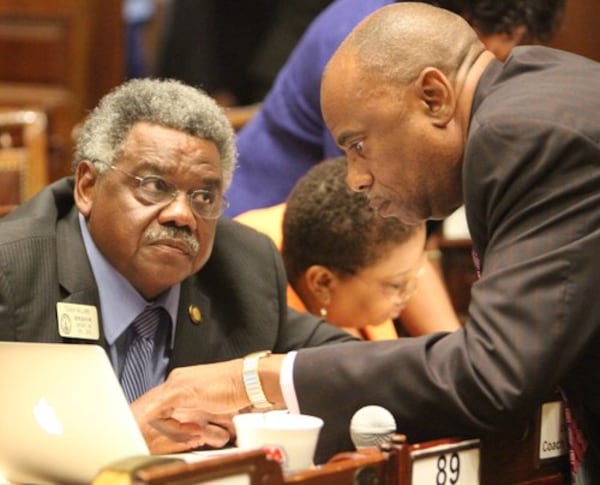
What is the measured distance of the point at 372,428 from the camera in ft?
6.57

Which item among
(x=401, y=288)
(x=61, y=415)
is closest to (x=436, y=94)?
(x=61, y=415)

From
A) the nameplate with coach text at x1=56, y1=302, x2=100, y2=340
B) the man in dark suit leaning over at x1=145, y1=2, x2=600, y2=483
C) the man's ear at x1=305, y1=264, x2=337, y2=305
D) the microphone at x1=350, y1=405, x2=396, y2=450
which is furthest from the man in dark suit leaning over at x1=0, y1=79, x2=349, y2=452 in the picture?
the microphone at x1=350, y1=405, x2=396, y2=450

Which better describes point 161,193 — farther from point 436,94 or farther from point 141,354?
point 436,94

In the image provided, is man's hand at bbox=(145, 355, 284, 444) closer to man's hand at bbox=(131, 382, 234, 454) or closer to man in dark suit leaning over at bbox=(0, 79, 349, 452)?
man's hand at bbox=(131, 382, 234, 454)

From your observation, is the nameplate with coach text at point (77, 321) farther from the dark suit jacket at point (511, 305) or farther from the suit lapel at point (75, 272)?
the dark suit jacket at point (511, 305)

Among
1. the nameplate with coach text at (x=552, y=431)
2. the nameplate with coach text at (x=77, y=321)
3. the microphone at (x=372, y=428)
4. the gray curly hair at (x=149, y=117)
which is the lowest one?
the nameplate with coach text at (x=77, y=321)

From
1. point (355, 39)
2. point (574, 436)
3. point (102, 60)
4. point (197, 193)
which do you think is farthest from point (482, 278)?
point (102, 60)

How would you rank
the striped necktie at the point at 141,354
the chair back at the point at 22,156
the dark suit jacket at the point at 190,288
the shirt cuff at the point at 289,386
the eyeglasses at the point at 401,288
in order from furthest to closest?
the chair back at the point at 22,156
the eyeglasses at the point at 401,288
the striped necktie at the point at 141,354
the dark suit jacket at the point at 190,288
the shirt cuff at the point at 289,386

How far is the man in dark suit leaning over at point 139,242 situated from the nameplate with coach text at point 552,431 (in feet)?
2.82

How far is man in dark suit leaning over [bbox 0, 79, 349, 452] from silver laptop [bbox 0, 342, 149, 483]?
486 mm

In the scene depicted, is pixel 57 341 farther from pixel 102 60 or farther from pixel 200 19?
pixel 200 19

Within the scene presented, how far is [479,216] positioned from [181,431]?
62 centimetres

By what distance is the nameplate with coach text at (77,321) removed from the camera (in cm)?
266

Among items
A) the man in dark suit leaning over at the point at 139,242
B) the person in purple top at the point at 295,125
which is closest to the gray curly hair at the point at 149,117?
the man in dark suit leaning over at the point at 139,242
